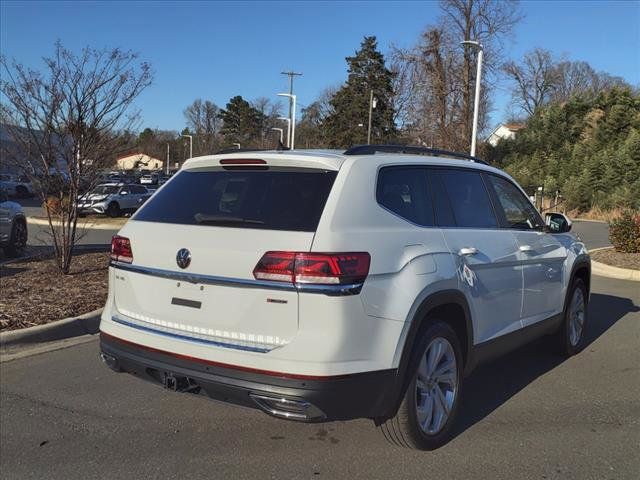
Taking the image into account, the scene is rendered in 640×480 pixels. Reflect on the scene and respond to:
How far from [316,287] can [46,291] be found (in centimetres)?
581

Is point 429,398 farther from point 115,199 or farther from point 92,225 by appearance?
point 115,199

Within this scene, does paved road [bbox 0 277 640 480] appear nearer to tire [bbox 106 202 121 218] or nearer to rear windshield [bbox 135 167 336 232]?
rear windshield [bbox 135 167 336 232]

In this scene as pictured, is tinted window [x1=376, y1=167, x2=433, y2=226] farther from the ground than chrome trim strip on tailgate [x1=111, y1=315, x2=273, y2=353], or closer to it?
farther from the ground

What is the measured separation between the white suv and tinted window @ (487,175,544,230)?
1.89 ft

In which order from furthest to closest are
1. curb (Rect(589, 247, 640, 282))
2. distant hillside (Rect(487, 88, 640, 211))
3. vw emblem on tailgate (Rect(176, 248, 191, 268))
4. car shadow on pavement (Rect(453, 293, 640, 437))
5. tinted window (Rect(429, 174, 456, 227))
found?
distant hillside (Rect(487, 88, 640, 211)) < curb (Rect(589, 247, 640, 282)) < car shadow on pavement (Rect(453, 293, 640, 437)) < tinted window (Rect(429, 174, 456, 227)) < vw emblem on tailgate (Rect(176, 248, 191, 268))

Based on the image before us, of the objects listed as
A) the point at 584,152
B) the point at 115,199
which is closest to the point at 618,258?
the point at 115,199

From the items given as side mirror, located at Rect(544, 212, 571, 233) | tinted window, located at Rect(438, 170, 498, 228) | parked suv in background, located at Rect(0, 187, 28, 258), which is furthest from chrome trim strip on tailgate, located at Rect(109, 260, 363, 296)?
parked suv in background, located at Rect(0, 187, 28, 258)

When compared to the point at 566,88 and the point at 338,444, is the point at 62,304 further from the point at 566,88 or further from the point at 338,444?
the point at 566,88

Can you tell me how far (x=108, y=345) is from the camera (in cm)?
372

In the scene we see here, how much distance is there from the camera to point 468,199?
4.37m

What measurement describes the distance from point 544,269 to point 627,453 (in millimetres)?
1670

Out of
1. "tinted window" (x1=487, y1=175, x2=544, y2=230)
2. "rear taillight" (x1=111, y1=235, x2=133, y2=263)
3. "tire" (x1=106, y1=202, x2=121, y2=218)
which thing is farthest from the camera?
"tire" (x1=106, y1=202, x2=121, y2=218)

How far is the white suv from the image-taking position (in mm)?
3014

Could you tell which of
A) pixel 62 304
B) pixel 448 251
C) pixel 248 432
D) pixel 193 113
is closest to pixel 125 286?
pixel 248 432
